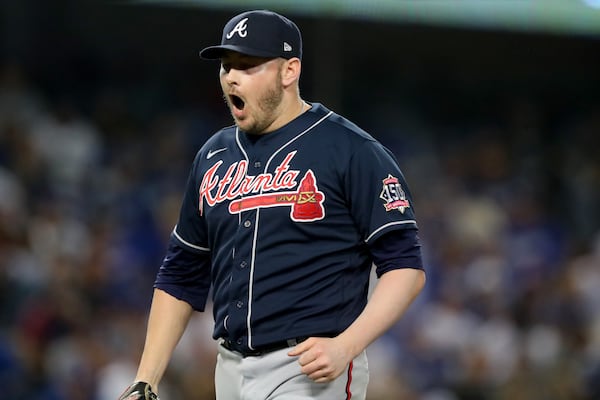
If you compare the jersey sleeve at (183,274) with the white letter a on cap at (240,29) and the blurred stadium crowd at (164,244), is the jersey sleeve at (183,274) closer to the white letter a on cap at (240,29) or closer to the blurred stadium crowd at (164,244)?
the white letter a on cap at (240,29)

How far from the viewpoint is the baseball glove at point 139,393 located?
3.12m

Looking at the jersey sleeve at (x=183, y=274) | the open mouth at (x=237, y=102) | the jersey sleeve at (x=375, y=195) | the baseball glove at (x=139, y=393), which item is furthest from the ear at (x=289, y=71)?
the baseball glove at (x=139, y=393)

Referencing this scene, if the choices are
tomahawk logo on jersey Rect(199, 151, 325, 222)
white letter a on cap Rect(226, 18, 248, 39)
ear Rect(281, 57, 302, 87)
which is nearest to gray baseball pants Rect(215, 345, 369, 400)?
tomahawk logo on jersey Rect(199, 151, 325, 222)

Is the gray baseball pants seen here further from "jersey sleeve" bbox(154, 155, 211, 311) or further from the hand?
"jersey sleeve" bbox(154, 155, 211, 311)

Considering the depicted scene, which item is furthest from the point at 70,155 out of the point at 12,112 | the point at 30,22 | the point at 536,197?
the point at 536,197

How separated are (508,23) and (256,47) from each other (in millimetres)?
7798

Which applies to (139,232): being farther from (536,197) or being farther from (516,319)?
(536,197)

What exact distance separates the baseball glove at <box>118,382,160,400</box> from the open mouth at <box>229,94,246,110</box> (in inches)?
33.2

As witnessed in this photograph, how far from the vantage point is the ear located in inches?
122

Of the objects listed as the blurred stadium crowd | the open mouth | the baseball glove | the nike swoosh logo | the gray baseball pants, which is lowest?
the blurred stadium crowd

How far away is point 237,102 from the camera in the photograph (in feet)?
10.1

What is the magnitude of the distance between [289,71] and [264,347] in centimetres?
78

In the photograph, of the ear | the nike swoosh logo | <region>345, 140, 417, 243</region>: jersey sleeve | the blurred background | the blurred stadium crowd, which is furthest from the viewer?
the blurred background

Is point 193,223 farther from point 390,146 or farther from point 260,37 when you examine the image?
point 390,146
